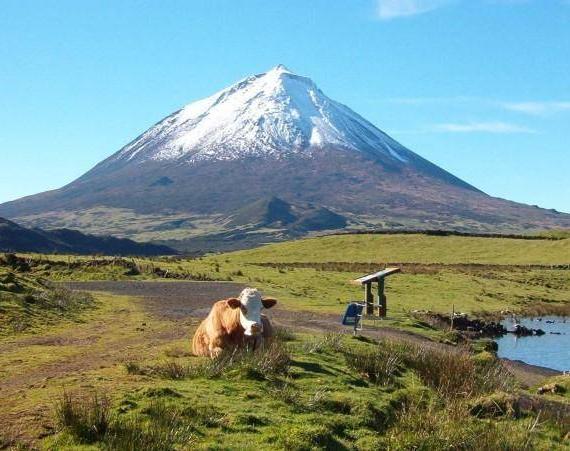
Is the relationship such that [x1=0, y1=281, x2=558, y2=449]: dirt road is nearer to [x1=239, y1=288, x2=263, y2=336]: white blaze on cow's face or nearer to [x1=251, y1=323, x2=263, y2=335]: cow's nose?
[x1=239, y1=288, x2=263, y2=336]: white blaze on cow's face

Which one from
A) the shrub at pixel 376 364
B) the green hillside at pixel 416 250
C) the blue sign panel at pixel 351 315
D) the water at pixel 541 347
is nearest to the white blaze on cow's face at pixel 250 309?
the shrub at pixel 376 364

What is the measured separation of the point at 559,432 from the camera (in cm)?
1451

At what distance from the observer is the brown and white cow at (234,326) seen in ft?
51.7

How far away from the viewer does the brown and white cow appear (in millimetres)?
15766

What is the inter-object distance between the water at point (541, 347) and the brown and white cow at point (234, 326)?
556 inches

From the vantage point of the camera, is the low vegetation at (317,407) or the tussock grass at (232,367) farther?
the tussock grass at (232,367)

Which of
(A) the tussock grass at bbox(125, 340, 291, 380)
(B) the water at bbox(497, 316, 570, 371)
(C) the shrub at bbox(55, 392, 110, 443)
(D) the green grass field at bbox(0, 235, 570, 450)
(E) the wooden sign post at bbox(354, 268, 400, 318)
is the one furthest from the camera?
(E) the wooden sign post at bbox(354, 268, 400, 318)

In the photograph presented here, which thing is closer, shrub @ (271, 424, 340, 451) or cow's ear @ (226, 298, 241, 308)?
shrub @ (271, 424, 340, 451)

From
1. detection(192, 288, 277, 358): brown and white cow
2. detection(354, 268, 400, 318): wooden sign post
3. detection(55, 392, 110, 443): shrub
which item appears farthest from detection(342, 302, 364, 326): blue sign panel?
detection(55, 392, 110, 443): shrub

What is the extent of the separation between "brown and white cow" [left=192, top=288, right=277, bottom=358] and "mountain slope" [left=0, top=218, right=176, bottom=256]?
119 meters

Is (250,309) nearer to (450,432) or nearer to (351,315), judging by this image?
(450,432)

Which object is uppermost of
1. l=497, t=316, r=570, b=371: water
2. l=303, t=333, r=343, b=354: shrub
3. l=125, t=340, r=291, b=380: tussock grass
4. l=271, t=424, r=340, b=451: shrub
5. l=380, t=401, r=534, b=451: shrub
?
l=125, t=340, r=291, b=380: tussock grass

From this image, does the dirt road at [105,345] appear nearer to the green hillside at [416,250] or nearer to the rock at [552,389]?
the rock at [552,389]

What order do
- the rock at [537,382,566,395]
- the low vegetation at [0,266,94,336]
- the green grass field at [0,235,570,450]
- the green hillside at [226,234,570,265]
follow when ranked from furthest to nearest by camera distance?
the green hillside at [226,234,570,265] < the low vegetation at [0,266,94,336] < the rock at [537,382,566,395] < the green grass field at [0,235,570,450]
